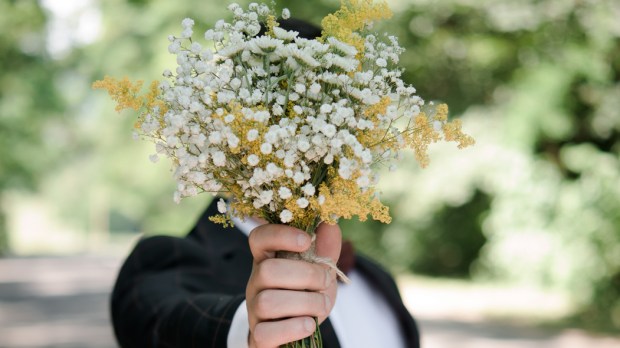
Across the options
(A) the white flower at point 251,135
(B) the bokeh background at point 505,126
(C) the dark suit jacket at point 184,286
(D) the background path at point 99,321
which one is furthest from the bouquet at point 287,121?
(D) the background path at point 99,321

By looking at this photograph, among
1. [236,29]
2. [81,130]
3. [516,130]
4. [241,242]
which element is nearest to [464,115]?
[516,130]

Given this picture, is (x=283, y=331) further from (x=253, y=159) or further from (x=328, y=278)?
(x=253, y=159)

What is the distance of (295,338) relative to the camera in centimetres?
153

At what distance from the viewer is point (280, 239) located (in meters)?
1.51

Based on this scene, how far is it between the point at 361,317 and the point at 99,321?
38.3ft

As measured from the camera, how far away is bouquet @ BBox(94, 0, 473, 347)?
4.86 feet

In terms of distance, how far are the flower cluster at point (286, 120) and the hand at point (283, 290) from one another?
55mm

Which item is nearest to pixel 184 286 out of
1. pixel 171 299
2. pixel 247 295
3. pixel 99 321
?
pixel 171 299

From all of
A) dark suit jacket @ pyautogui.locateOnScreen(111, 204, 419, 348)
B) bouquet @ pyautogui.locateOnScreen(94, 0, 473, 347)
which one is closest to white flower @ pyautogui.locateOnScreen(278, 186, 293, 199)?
bouquet @ pyautogui.locateOnScreen(94, 0, 473, 347)

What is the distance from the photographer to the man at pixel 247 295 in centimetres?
153

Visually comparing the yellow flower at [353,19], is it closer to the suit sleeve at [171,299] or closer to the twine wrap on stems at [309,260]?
the twine wrap on stems at [309,260]

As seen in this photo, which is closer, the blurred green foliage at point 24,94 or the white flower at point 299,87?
the white flower at point 299,87

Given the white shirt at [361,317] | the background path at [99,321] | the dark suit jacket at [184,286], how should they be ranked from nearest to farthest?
the dark suit jacket at [184,286] < the white shirt at [361,317] < the background path at [99,321]

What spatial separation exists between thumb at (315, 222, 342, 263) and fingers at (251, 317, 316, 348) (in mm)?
165
